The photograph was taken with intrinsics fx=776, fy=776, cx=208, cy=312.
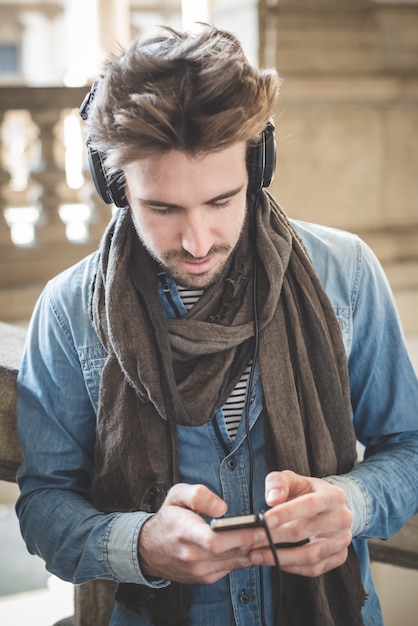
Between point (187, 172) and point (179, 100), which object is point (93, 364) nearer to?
point (187, 172)

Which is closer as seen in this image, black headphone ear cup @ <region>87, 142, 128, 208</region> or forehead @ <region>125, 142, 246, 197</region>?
forehead @ <region>125, 142, 246, 197</region>

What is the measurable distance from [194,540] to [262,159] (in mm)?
771

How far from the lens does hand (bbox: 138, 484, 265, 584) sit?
4.33 feet

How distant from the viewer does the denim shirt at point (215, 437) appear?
5.36ft

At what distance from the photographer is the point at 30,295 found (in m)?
4.70

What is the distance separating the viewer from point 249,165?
1.62 meters

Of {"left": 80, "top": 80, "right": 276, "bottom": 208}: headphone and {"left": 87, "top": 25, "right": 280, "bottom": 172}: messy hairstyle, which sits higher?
{"left": 87, "top": 25, "right": 280, "bottom": 172}: messy hairstyle

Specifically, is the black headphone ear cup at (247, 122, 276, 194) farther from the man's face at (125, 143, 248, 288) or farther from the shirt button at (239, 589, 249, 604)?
the shirt button at (239, 589, 249, 604)

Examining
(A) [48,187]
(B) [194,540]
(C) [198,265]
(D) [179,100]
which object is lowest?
(B) [194,540]

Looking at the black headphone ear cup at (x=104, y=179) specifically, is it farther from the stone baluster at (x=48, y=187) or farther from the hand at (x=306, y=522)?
the stone baluster at (x=48, y=187)

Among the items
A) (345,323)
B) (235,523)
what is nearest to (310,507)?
(235,523)

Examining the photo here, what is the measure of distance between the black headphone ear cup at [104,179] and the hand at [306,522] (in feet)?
2.21

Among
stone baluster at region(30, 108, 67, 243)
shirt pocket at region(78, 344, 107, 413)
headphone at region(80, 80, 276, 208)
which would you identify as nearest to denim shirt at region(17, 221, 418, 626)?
shirt pocket at region(78, 344, 107, 413)

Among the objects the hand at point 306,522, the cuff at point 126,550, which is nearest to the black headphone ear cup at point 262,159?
the hand at point 306,522
